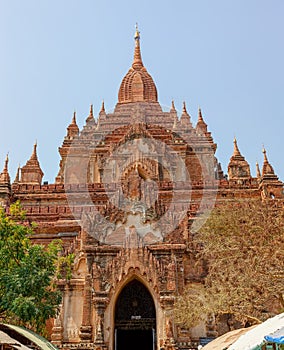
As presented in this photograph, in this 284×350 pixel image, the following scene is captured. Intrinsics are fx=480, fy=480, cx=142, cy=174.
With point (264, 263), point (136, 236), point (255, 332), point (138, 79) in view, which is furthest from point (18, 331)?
point (138, 79)

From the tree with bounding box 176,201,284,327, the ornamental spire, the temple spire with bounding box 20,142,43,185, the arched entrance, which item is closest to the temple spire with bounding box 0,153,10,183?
the temple spire with bounding box 20,142,43,185

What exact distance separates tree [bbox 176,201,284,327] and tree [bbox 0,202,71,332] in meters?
4.18

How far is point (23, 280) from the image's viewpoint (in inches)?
514

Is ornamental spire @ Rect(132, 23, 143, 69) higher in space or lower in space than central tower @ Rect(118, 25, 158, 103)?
higher

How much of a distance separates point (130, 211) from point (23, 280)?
594cm

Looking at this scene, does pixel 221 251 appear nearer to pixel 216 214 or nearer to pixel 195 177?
pixel 216 214

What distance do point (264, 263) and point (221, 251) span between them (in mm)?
Answer: 1669

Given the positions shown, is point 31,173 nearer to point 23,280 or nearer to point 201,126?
point 201,126

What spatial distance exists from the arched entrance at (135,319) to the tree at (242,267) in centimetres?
175

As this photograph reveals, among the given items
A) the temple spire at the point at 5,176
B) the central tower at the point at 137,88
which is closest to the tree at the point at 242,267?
the temple spire at the point at 5,176

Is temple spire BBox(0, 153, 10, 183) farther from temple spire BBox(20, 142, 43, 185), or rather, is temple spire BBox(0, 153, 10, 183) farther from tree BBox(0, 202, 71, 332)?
tree BBox(0, 202, 71, 332)

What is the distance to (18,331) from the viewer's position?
9.64 m

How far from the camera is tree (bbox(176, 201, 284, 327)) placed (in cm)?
1266

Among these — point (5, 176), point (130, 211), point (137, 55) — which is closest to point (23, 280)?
point (130, 211)
